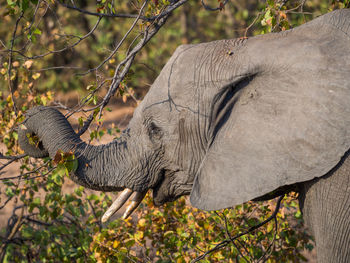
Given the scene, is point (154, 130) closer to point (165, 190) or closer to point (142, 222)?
point (165, 190)

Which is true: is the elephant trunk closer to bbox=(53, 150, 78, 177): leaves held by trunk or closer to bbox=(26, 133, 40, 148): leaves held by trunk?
bbox=(26, 133, 40, 148): leaves held by trunk

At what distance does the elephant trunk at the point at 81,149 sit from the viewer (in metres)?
2.65

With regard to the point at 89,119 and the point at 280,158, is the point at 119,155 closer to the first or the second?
the point at 89,119

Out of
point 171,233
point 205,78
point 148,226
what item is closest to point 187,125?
point 205,78

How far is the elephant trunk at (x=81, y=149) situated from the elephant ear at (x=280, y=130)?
19.5 inches

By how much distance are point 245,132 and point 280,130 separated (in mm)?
168

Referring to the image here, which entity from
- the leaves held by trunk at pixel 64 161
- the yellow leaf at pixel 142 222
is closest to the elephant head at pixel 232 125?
the leaves held by trunk at pixel 64 161

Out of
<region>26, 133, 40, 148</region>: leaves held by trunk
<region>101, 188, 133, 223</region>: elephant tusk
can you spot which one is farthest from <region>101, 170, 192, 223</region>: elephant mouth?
<region>26, 133, 40, 148</region>: leaves held by trunk

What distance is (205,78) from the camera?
95.7 inches

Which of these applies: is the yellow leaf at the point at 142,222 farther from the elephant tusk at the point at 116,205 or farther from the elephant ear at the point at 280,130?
the elephant ear at the point at 280,130

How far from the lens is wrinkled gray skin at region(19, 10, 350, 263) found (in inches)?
81.7

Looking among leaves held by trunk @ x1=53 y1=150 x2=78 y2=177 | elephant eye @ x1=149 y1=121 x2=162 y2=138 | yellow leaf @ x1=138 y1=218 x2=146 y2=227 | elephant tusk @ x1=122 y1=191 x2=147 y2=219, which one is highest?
elephant eye @ x1=149 y1=121 x2=162 y2=138

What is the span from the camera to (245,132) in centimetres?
226

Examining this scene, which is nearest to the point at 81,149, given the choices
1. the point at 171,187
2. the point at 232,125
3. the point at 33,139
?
the point at 33,139
